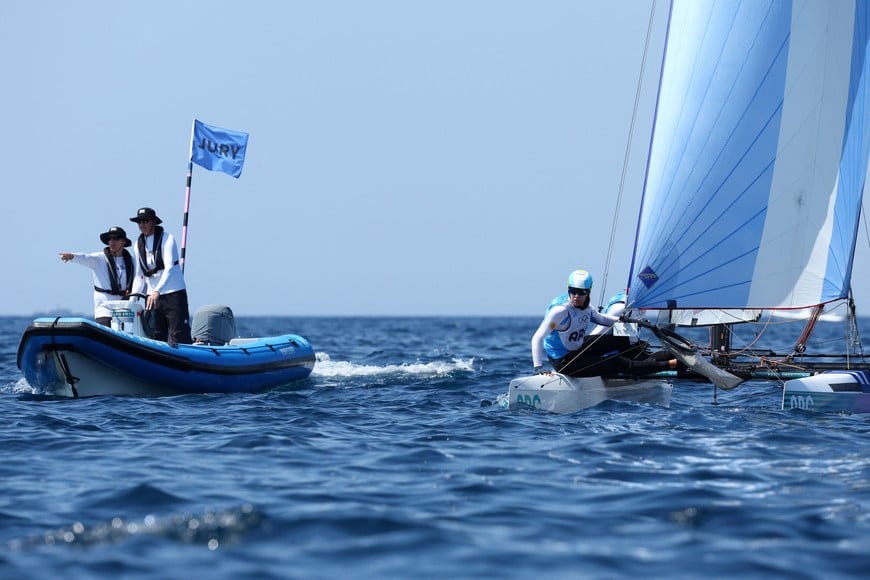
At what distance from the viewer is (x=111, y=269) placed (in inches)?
603

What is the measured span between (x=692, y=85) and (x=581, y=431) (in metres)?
5.11

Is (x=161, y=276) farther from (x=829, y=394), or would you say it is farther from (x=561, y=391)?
(x=829, y=394)

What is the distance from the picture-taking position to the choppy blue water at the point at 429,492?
248 inches

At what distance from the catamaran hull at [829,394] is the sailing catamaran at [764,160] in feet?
2.04

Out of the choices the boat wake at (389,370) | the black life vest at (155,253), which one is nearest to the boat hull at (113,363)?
the black life vest at (155,253)

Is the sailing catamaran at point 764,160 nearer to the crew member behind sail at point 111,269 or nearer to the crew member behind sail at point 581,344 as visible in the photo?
the crew member behind sail at point 581,344

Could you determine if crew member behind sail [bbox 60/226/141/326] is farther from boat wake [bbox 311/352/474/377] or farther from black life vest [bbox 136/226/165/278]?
boat wake [bbox 311/352/474/377]

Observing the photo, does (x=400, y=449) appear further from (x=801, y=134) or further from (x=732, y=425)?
(x=801, y=134)

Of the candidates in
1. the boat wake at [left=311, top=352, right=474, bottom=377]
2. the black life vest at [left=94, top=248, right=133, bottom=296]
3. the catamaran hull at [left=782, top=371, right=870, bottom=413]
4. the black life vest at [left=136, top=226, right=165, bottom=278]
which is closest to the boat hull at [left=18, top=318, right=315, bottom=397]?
the black life vest at [left=136, top=226, right=165, bottom=278]

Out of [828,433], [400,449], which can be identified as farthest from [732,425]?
[400,449]

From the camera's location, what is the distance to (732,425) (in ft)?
39.1

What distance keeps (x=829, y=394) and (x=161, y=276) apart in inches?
353

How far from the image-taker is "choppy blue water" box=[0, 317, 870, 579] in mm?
6301

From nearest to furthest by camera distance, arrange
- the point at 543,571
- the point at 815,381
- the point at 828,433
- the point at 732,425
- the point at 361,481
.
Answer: the point at 543,571
the point at 361,481
the point at 828,433
the point at 732,425
the point at 815,381
